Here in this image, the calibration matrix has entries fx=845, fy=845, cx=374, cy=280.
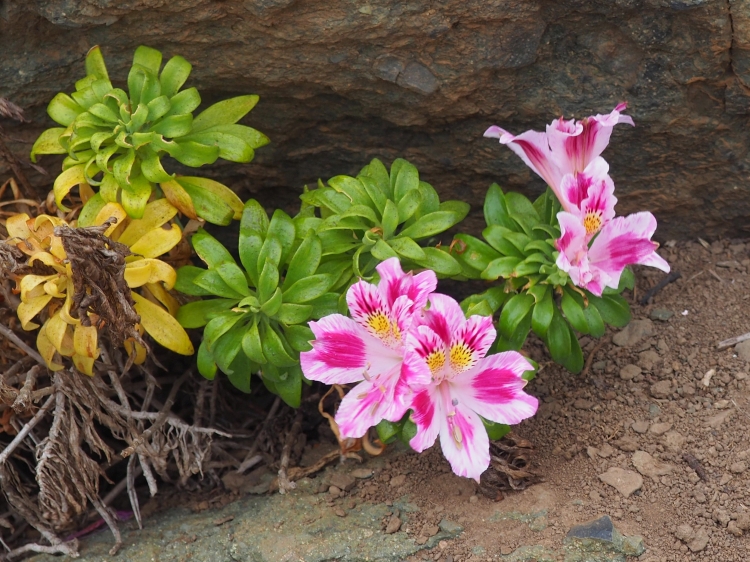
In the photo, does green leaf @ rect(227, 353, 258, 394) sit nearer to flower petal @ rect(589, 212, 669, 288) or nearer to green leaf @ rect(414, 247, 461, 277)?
green leaf @ rect(414, 247, 461, 277)

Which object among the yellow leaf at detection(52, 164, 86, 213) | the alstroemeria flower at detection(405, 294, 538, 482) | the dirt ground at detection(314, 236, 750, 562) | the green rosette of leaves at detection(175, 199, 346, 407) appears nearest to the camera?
the alstroemeria flower at detection(405, 294, 538, 482)

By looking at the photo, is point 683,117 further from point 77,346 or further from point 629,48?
point 77,346

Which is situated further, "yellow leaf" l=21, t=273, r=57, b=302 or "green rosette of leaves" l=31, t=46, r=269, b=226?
"green rosette of leaves" l=31, t=46, r=269, b=226

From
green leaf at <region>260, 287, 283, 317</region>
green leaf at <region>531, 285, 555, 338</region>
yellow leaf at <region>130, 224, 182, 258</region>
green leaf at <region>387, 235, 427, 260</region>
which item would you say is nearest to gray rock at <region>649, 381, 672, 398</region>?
green leaf at <region>531, 285, 555, 338</region>

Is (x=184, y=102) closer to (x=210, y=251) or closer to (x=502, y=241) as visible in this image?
(x=210, y=251)

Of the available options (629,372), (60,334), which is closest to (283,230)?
(60,334)

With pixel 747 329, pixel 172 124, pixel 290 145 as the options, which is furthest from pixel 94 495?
pixel 747 329

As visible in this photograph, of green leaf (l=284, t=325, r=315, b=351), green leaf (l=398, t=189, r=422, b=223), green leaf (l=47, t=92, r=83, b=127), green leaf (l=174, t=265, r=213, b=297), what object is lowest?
green leaf (l=284, t=325, r=315, b=351)

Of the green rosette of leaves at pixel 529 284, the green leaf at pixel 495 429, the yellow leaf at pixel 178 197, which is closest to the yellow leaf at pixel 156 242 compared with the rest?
the yellow leaf at pixel 178 197
